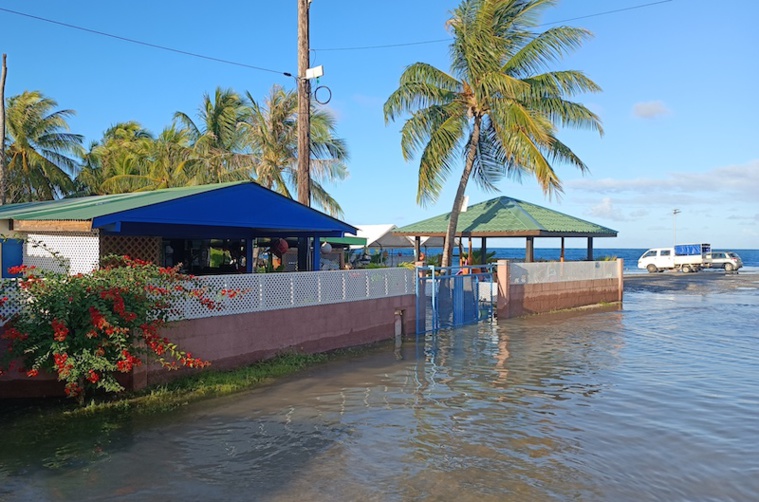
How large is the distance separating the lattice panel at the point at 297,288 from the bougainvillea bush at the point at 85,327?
0.88m

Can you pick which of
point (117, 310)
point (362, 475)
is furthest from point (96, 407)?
point (362, 475)

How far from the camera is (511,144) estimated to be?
64.2 feet

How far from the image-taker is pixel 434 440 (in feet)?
23.2

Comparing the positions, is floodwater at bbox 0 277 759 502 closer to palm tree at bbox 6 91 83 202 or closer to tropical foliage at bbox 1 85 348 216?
tropical foliage at bbox 1 85 348 216

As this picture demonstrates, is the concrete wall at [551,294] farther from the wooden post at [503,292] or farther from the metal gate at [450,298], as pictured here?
the metal gate at [450,298]

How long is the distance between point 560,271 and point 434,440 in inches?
601

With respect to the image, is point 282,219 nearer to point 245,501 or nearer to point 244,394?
point 244,394

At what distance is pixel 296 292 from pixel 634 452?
674cm

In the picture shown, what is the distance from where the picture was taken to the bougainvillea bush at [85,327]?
24.7 feet

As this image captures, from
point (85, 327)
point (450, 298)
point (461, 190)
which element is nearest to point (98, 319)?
point (85, 327)

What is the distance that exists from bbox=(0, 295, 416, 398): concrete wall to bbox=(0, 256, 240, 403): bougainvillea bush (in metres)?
0.36

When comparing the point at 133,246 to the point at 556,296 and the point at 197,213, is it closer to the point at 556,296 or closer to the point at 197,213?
the point at 197,213

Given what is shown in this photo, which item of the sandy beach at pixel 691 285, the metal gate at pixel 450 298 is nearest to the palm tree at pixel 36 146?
the metal gate at pixel 450 298

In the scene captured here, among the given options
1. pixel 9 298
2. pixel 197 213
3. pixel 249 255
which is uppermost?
pixel 197 213
